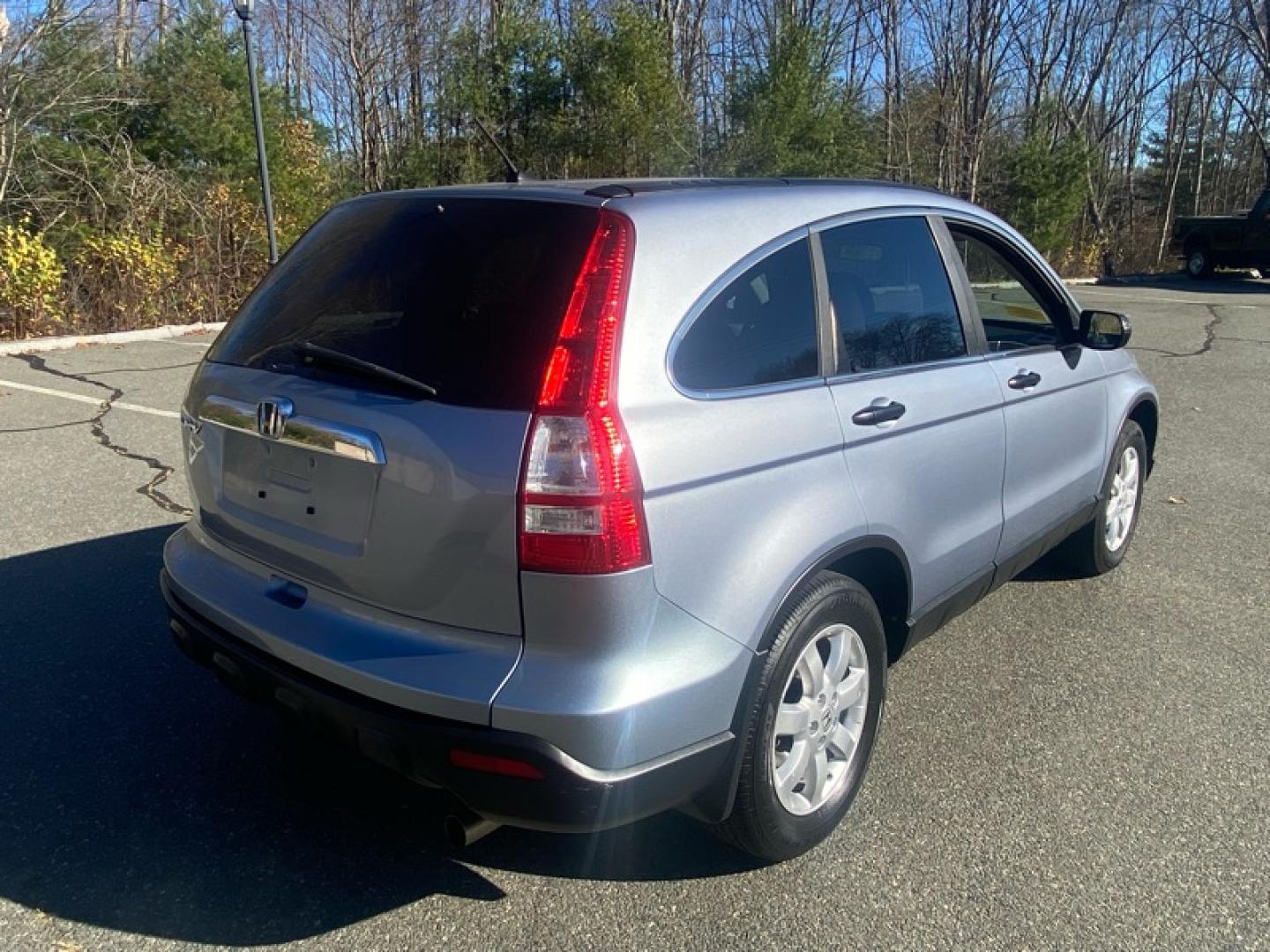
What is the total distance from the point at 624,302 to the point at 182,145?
1421cm

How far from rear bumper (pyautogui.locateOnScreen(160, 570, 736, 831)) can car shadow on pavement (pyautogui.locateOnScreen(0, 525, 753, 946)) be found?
1.06ft

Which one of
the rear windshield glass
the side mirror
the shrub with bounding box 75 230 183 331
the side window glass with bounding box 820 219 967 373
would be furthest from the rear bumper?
the shrub with bounding box 75 230 183 331

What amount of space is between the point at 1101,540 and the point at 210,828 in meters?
3.85

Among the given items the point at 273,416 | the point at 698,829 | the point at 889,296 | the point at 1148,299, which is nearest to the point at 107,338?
the point at 273,416

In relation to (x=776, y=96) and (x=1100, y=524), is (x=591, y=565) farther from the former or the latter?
(x=776, y=96)

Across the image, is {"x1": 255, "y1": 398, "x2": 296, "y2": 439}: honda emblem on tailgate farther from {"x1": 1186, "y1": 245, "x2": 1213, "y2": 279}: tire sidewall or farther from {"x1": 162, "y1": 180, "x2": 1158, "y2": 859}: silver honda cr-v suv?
{"x1": 1186, "y1": 245, "x2": 1213, "y2": 279}: tire sidewall

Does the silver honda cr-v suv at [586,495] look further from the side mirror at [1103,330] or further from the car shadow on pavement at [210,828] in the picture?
the side mirror at [1103,330]

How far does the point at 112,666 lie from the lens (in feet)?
12.1

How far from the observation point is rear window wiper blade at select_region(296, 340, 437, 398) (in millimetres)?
2309

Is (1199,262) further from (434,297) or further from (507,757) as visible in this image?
(507,757)

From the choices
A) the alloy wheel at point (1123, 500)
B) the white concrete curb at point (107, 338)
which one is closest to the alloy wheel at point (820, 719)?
the alloy wheel at point (1123, 500)

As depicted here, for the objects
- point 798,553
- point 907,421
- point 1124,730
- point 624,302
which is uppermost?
point 624,302

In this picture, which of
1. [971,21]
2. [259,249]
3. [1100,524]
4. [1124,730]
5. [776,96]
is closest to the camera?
[1124,730]

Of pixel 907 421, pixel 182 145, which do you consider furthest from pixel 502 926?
pixel 182 145
